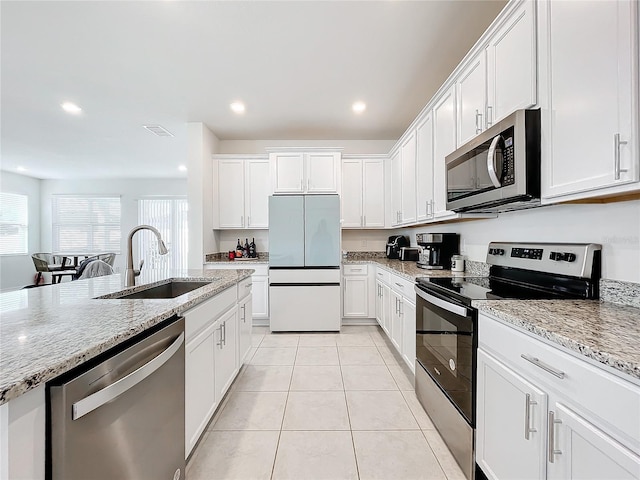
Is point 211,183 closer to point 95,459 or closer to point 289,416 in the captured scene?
point 289,416

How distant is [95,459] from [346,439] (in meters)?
1.39

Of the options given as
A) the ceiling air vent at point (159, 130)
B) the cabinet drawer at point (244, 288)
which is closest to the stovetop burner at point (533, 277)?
the cabinet drawer at point (244, 288)

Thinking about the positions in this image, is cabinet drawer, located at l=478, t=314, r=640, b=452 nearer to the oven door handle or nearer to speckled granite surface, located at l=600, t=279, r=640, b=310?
the oven door handle

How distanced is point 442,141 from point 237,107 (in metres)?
2.36

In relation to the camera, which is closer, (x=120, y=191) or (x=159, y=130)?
(x=159, y=130)

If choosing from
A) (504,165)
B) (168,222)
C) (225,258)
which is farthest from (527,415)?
(168,222)

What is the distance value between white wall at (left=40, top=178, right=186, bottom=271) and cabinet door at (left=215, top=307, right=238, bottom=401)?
6.28 metres

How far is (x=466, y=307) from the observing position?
1472mm

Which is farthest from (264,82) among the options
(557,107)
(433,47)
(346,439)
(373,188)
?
(346,439)

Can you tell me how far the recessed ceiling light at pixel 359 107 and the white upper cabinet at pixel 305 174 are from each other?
695 millimetres

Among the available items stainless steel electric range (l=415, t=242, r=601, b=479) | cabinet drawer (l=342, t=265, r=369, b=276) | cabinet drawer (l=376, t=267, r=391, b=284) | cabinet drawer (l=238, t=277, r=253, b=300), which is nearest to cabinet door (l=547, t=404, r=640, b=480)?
stainless steel electric range (l=415, t=242, r=601, b=479)

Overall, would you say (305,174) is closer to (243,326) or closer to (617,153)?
(243,326)

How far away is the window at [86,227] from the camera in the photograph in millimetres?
7562

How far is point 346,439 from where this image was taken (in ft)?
6.02
